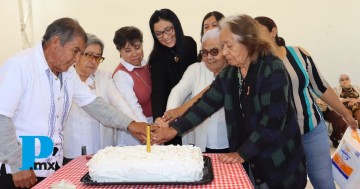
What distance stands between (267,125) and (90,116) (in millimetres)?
1337

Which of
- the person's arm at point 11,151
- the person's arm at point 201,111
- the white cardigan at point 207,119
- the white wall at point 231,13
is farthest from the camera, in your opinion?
the white wall at point 231,13

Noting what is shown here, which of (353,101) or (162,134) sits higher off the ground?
(162,134)

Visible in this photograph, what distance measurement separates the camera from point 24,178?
1.72 meters

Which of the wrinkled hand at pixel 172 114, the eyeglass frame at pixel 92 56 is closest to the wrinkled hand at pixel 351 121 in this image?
the wrinkled hand at pixel 172 114

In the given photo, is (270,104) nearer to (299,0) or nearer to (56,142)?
(56,142)

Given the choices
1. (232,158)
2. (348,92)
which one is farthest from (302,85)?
(348,92)

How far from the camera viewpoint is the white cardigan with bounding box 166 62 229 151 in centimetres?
240

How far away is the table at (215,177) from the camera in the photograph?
1.43 meters

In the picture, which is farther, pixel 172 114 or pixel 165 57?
pixel 165 57

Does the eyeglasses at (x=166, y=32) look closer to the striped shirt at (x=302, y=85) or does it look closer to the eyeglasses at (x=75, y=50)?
the striped shirt at (x=302, y=85)

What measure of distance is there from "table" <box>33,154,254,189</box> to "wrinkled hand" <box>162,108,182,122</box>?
569 mm

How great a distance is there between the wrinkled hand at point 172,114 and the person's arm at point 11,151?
3.03ft

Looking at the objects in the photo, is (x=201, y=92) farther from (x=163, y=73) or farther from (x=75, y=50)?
(x=75, y=50)

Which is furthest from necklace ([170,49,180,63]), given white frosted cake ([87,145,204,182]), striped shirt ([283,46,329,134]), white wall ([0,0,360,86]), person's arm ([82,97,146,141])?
white wall ([0,0,360,86])
